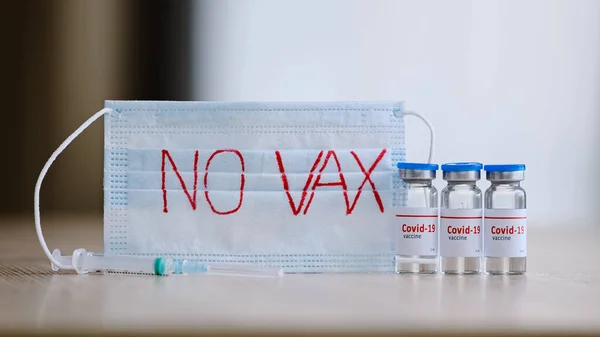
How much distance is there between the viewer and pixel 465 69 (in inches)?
138

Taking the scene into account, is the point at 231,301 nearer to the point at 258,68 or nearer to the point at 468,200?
the point at 468,200

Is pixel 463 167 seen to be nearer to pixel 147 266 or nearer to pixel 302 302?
pixel 302 302

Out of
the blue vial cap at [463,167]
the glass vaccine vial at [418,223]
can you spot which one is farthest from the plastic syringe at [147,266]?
the blue vial cap at [463,167]

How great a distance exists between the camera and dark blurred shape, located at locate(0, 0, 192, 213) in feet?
11.9

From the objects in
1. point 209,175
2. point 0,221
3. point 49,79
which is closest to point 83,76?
point 49,79

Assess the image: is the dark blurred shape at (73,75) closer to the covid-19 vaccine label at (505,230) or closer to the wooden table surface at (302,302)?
the wooden table surface at (302,302)

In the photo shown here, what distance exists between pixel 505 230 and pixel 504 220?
0.05 ft

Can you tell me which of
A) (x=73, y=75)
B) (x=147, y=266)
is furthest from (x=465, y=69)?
(x=147, y=266)

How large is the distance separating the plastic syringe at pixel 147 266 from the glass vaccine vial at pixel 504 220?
336mm

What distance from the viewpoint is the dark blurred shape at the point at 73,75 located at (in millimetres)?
3631

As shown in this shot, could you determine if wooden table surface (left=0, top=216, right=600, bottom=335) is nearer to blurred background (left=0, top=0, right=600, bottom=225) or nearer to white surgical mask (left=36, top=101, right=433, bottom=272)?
white surgical mask (left=36, top=101, right=433, bottom=272)

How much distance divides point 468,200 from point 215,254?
1.41 feet

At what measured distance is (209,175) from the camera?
1429 millimetres

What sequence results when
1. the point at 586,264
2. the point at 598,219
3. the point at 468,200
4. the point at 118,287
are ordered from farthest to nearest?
the point at 598,219, the point at 586,264, the point at 468,200, the point at 118,287
